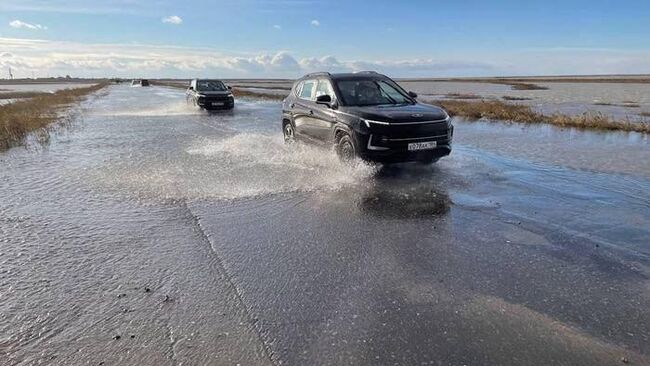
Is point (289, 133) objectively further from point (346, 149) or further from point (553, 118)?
point (553, 118)

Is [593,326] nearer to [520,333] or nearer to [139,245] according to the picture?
[520,333]

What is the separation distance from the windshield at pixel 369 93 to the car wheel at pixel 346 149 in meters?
0.73

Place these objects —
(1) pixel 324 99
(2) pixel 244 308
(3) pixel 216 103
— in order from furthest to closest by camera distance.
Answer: (3) pixel 216 103
(1) pixel 324 99
(2) pixel 244 308

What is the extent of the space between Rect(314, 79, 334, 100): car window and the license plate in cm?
207

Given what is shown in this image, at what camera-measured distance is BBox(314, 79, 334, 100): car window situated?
31.9ft

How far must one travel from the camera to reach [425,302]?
3902mm

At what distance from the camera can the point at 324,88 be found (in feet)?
33.0

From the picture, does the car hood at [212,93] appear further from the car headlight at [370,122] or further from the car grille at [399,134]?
the car grille at [399,134]

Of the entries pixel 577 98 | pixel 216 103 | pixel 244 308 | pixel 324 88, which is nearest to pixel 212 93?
pixel 216 103

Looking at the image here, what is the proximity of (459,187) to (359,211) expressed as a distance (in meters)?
2.16

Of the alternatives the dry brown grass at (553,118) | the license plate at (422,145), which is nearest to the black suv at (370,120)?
the license plate at (422,145)

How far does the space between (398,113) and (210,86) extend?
2169 centimetres

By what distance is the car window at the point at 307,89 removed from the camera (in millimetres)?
10680

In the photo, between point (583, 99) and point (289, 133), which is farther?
point (583, 99)
